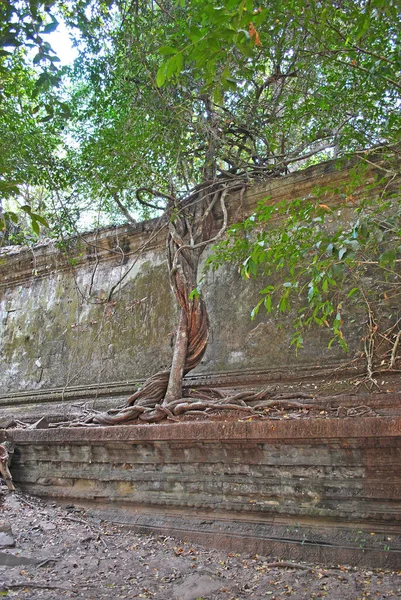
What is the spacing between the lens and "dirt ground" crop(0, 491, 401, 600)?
89.1 inches

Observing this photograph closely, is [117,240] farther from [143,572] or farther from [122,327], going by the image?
[143,572]

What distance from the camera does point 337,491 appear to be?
2.63m

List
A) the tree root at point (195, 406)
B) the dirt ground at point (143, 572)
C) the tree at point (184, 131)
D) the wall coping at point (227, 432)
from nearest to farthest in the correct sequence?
the dirt ground at point (143, 572) < the wall coping at point (227, 432) < the tree root at point (195, 406) < the tree at point (184, 131)

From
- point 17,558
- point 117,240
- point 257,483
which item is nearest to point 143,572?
point 17,558

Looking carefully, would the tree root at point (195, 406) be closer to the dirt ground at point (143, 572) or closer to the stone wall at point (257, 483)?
the stone wall at point (257, 483)

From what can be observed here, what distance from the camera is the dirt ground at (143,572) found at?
226cm

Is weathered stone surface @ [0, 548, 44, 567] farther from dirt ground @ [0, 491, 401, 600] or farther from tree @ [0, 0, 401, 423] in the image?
tree @ [0, 0, 401, 423]

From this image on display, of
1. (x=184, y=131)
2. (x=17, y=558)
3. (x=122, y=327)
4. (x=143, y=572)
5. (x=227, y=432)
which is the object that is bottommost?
(x=143, y=572)

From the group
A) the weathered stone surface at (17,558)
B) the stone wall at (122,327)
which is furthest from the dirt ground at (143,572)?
the stone wall at (122,327)

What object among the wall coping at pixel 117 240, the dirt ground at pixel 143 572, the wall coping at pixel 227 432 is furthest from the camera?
the wall coping at pixel 117 240

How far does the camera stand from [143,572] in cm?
259

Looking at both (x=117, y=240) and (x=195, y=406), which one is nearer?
(x=195, y=406)

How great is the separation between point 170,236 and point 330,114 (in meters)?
1.56

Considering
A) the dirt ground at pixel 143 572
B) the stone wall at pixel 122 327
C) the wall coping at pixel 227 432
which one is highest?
the stone wall at pixel 122 327
